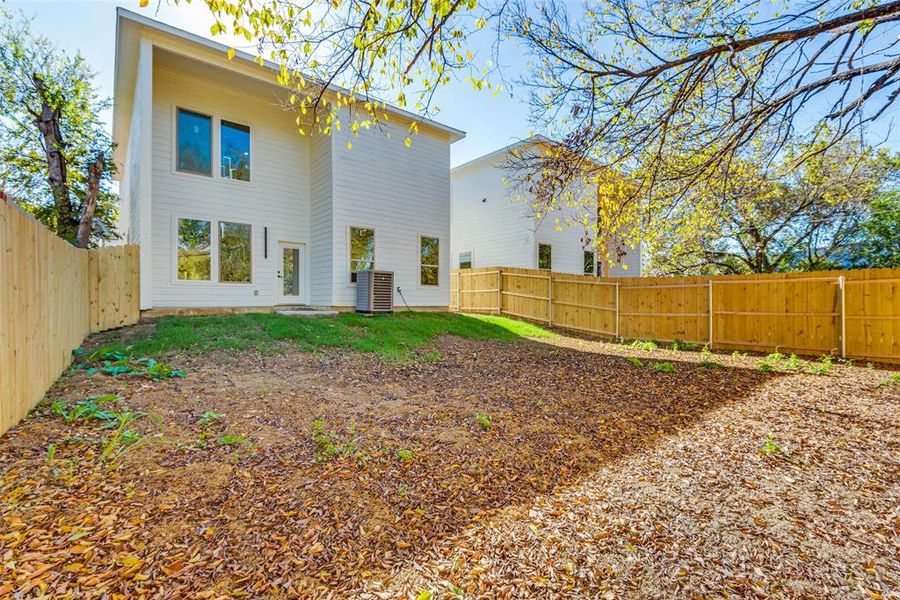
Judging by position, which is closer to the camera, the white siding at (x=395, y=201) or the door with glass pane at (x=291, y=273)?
the white siding at (x=395, y=201)

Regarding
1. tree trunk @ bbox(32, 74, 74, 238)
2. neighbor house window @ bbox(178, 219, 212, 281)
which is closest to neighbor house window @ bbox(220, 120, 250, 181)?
neighbor house window @ bbox(178, 219, 212, 281)

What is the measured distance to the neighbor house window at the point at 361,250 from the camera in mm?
10227

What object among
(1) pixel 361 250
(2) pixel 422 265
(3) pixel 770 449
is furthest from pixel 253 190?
(3) pixel 770 449

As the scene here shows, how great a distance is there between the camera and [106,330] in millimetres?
6938

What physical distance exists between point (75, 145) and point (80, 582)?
1506 centimetres

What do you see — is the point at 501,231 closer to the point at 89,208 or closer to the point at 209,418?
the point at 89,208

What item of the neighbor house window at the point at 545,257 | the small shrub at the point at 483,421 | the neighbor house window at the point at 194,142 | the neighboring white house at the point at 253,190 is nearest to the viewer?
the small shrub at the point at 483,421

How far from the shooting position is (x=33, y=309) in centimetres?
338

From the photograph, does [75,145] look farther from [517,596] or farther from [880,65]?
[880,65]

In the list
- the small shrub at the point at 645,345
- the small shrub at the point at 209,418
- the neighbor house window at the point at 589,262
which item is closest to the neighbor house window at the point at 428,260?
the small shrub at the point at 645,345

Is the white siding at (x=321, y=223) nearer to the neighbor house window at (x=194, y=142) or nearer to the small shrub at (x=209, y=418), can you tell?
the neighbor house window at (x=194, y=142)

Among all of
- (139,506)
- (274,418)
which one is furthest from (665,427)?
(139,506)

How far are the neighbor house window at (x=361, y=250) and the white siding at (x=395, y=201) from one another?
128 millimetres

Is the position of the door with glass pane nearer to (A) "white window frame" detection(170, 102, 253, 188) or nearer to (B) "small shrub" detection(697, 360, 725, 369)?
(A) "white window frame" detection(170, 102, 253, 188)
